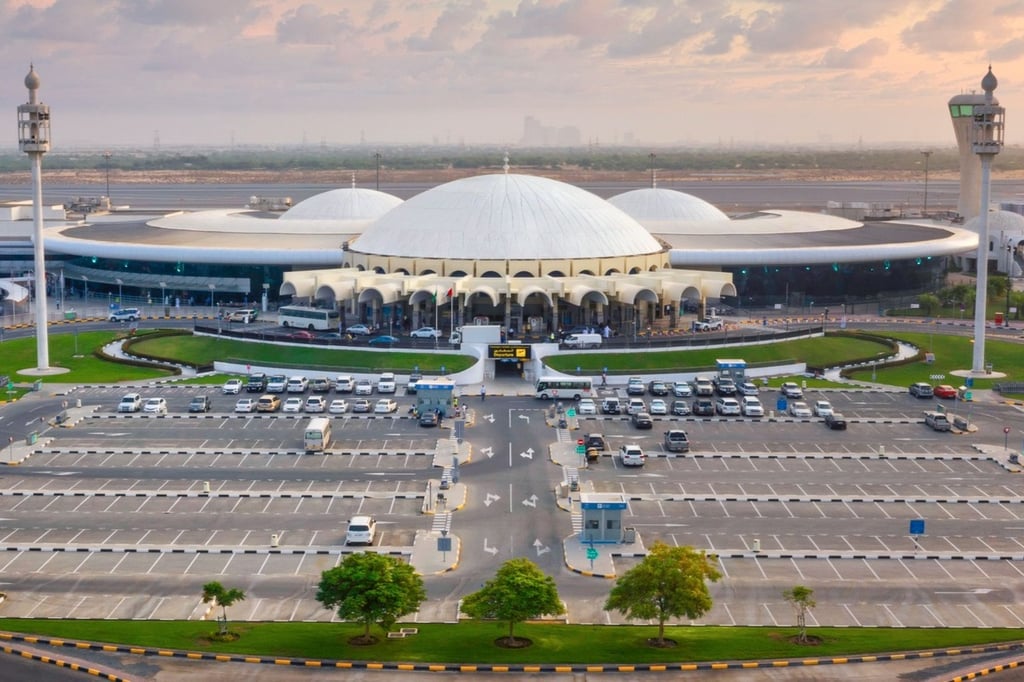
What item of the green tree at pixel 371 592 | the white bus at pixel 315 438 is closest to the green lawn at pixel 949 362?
the white bus at pixel 315 438

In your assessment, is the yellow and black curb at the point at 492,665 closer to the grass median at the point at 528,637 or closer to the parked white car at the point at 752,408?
the grass median at the point at 528,637

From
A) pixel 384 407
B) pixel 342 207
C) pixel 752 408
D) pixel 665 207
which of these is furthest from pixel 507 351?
pixel 342 207

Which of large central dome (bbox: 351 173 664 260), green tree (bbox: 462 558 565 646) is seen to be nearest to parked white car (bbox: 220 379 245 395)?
large central dome (bbox: 351 173 664 260)

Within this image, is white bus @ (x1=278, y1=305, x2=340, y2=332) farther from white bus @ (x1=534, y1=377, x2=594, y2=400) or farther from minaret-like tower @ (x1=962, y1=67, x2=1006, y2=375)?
minaret-like tower @ (x1=962, y1=67, x2=1006, y2=375)

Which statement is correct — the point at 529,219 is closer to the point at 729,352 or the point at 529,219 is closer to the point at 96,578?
the point at 729,352

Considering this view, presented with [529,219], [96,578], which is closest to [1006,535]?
[96,578]

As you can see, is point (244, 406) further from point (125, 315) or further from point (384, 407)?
point (125, 315)
